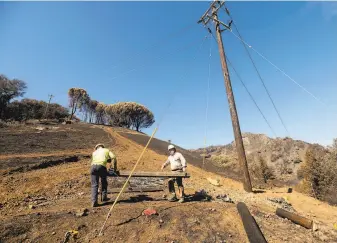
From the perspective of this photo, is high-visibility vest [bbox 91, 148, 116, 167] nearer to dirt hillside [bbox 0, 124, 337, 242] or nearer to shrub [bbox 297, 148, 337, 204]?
dirt hillside [bbox 0, 124, 337, 242]

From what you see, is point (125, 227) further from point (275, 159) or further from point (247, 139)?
point (247, 139)

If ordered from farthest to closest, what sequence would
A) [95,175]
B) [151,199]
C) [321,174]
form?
[321,174], [151,199], [95,175]

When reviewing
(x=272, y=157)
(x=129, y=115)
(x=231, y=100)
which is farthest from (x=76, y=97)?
(x=231, y=100)

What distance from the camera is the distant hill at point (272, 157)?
35481mm

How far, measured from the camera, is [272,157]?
4447 centimetres

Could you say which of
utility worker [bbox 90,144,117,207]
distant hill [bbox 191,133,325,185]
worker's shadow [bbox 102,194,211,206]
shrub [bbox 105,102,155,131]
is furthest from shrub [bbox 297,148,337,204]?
shrub [bbox 105,102,155,131]

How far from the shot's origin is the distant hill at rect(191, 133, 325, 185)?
116 ft

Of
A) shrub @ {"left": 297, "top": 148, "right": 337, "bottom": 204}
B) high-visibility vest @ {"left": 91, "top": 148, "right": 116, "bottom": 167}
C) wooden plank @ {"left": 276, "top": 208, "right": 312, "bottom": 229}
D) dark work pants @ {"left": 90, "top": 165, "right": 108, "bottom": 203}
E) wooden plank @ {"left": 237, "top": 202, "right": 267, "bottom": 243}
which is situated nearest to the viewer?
wooden plank @ {"left": 237, "top": 202, "right": 267, "bottom": 243}

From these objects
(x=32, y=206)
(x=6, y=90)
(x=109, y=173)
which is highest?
(x=6, y=90)

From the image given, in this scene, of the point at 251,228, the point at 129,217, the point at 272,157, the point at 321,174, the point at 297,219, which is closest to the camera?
the point at 251,228

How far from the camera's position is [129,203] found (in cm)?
768

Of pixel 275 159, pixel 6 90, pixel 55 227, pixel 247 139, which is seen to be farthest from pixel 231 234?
pixel 6 90

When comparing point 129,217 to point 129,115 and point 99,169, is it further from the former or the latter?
point 129,115

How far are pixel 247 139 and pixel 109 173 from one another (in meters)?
48.9
